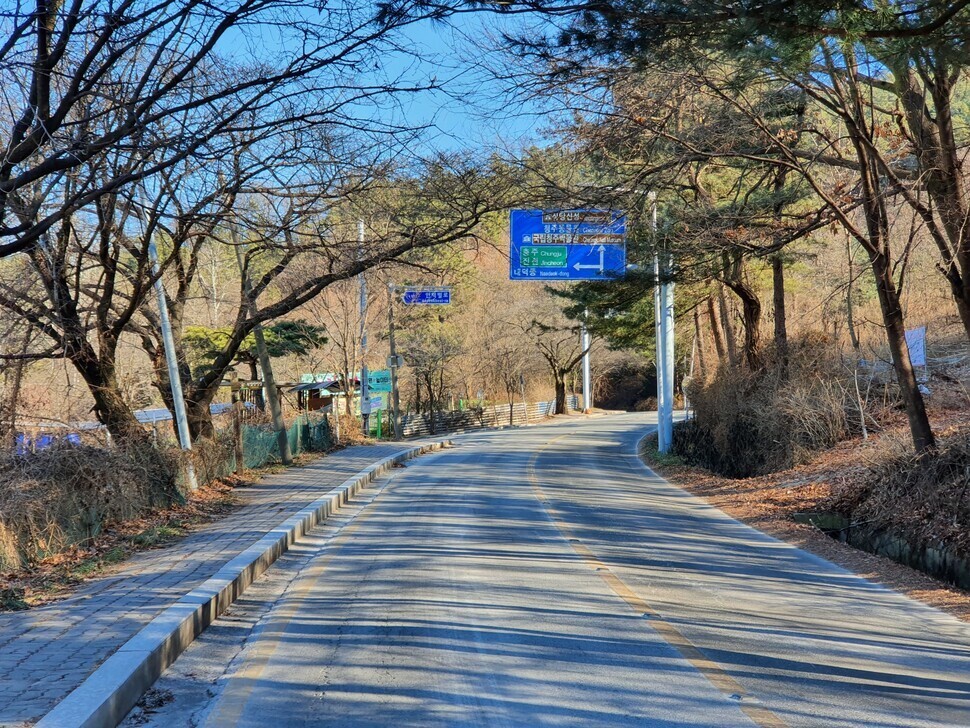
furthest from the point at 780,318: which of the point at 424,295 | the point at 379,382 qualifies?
the point at 379,382

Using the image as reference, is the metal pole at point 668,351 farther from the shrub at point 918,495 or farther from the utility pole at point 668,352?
the shrub at point 918,495

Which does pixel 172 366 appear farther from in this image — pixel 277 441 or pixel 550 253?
pixel 550 253

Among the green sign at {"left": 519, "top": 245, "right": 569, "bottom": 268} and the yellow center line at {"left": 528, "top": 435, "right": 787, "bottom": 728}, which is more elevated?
the green sign at {"left": 519, "top": 245, "right": 569, "bottom": 268}

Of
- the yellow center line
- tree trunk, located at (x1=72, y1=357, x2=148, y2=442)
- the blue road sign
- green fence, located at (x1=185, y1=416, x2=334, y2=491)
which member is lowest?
the yellow center line

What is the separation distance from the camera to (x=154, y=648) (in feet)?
19.9

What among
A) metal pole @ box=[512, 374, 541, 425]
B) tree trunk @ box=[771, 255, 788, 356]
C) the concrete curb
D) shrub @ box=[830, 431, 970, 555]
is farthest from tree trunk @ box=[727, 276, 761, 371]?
metal pole @ box=[512, 374, 541, 425]

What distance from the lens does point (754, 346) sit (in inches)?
966

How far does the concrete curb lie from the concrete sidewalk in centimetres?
12

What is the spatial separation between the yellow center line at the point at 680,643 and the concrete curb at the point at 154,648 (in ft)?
11.9

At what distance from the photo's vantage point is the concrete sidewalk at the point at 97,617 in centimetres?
527

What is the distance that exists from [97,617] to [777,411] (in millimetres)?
18118

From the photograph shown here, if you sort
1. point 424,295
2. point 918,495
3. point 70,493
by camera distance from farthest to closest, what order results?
1. point 424,295
2. point 918,495
3. point 70,493

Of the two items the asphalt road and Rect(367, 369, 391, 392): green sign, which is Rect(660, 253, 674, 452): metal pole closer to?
the asphalt road

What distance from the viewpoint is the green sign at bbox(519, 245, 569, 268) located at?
86.4 ft
